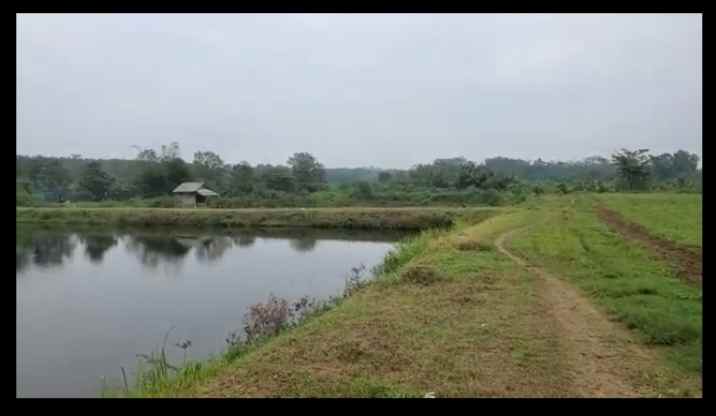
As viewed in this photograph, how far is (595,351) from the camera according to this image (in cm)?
437

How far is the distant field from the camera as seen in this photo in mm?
11586

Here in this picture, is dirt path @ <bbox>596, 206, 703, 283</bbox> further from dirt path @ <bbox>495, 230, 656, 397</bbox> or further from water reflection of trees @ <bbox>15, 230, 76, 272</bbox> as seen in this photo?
water reflection of trees @ <bbox>15, 230, 76, 272</bbox>

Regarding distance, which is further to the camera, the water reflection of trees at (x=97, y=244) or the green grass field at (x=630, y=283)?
the water reflection of trees at (x=97, y=244)

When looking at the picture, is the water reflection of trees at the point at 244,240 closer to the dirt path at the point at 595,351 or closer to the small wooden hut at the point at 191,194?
the small wooden hut at the point at 191,194

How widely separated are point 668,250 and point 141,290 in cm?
1102

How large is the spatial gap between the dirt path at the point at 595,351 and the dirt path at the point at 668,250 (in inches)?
66.4

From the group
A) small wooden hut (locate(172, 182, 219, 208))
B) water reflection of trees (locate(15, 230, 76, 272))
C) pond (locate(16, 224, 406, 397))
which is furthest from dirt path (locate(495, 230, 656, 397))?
small wooden hut (locate(172, 182, 219, 208))

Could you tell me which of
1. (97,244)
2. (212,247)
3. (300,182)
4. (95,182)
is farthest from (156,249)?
(300,182)

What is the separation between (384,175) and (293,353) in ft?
173

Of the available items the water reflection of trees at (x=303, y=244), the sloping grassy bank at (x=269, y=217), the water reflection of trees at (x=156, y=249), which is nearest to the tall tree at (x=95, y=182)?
the sloping grassy bank at (x=269, y=217)

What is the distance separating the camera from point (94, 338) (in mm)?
8758

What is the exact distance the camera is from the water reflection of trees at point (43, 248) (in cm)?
1734
